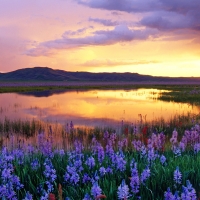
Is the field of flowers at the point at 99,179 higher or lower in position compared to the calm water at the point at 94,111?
higher

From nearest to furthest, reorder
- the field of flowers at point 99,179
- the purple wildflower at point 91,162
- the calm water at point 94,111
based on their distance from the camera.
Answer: the field of flowers at point 99,179 < the purple wildflower at point 91,162 < the calm water at point 94,111

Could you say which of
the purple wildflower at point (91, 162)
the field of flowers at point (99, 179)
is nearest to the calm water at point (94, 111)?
the field of flowers at point (99, 179)

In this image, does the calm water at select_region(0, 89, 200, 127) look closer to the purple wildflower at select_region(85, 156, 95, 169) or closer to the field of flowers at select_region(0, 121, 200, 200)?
the field of flowers at select_region(0, 121, 200, 200)

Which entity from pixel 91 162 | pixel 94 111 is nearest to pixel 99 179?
pixel 91 162

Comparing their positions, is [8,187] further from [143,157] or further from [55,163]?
[143,157]

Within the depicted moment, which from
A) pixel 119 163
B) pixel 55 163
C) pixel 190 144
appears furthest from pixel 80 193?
pixel 190 144

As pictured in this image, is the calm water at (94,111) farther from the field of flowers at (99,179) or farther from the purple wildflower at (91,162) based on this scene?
the purple wildflower at (91,162)

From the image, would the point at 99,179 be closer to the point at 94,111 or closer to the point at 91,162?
the point at 91,162

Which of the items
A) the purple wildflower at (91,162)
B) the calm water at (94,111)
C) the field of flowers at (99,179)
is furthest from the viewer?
the calm water at (94,111)

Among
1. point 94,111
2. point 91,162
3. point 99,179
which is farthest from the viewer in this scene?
point 94,111

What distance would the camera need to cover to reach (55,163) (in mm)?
6512

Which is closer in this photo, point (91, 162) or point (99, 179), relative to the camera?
point (99, 179)

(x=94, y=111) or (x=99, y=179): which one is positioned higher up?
(x=99, y=179)

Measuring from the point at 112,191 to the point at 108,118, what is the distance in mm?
16775
